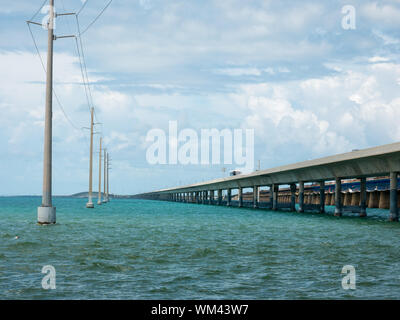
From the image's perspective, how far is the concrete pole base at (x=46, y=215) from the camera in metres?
35.8

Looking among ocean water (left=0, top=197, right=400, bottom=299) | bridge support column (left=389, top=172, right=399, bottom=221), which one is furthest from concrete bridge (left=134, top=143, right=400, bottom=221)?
ocean water (left=0, top=197, right=400, bottom=299)

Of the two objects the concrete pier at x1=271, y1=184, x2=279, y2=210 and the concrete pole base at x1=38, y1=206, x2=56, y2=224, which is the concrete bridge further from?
the concrete pole base at x1=38, y1=206, x2=56, y2=224

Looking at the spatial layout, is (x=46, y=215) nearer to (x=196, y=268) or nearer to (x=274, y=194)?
(x=196, y=268)

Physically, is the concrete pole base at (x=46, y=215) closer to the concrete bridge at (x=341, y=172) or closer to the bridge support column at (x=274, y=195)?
the concrete bridge at (x=341, y=172)

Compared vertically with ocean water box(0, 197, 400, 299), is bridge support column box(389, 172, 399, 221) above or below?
above

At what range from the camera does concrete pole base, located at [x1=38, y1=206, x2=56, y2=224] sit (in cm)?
3575

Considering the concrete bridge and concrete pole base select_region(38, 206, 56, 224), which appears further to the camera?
the concrete bridge

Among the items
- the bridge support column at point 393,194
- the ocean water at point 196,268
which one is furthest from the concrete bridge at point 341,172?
the ocean water at point 196,268

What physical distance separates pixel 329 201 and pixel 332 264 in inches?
6819

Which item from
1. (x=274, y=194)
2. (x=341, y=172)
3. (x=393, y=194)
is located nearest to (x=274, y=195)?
(x=274, y=194)

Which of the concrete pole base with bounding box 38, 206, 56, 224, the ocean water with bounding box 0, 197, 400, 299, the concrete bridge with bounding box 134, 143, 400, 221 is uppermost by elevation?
the concrete bridge with bounding box 134, 143, 400, 221

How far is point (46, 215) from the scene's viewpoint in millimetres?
36125
